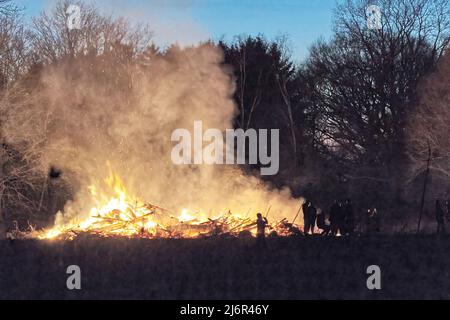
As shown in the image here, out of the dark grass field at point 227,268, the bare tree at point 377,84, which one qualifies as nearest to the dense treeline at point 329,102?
the bare tree at point 377,84

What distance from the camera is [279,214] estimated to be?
23562 mm

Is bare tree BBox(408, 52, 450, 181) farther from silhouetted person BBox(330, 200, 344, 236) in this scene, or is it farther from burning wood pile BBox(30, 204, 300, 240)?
burning wood pile BBox(30, 204, 300, 240)

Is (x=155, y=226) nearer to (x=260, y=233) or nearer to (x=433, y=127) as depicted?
(x=260, y=233)

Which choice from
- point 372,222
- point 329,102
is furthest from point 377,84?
point 372,222

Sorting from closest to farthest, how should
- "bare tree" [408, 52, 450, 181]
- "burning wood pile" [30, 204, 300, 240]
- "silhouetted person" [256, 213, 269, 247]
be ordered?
"silhouetted person" [256, 213, 269, 247], "burning wood pile" [30, 204, 300, 240], "bare tree" [408, 52, 450, 181]

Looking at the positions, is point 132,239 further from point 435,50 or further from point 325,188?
point 435,50

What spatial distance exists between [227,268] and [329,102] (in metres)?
29.4

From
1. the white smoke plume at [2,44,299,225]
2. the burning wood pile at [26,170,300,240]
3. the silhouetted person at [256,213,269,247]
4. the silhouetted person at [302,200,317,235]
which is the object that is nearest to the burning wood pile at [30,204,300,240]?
the burning wood pile at [26,170,300,240]

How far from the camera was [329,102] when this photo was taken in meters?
42.5

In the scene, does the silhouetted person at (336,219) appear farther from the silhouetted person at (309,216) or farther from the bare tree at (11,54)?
the bare tree at (11,54)

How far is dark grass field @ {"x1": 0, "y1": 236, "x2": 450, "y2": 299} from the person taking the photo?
12.7m

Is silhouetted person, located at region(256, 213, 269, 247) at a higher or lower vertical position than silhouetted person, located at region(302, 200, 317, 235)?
lower

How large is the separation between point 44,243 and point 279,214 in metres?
8.78

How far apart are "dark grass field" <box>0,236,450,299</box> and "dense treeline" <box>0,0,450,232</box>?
12315 millimetres
